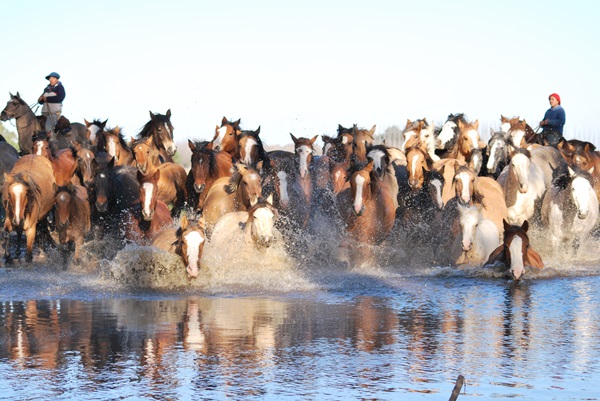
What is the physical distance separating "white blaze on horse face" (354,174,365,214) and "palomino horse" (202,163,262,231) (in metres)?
1.42

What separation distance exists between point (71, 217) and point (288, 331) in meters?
7.31

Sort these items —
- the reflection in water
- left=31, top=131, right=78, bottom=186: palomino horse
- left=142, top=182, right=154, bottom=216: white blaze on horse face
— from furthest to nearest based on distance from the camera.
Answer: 1. left=31, top=131, right=78, bottom=186: palomino horse
2. left=142, top=182, right=154, bottom=216: white blaze on horse face
3. the reflection in water

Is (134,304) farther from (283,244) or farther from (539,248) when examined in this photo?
(539,248)

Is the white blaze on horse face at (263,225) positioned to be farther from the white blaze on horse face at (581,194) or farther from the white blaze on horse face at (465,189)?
the white blaze on horse face at (581,194)

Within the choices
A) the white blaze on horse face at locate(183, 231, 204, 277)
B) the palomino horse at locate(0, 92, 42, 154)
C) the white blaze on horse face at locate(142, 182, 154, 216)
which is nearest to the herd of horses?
the white blaze on horse face at locate(142, 182, 154, 216)

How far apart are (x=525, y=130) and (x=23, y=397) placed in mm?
14918

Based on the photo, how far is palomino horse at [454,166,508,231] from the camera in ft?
49.6

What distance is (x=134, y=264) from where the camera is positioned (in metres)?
12.9

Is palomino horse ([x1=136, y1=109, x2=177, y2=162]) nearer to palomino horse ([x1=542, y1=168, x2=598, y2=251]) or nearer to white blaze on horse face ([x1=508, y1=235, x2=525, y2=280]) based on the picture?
palomino horse ([x1=542, y1=168, x2=598, y2=251])

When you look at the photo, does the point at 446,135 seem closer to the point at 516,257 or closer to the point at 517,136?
the point at 517,136

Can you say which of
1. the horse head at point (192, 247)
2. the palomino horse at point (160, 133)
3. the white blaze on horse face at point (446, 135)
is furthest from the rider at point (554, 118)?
the horse head at point (192, 247)

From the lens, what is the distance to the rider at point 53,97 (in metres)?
22.1

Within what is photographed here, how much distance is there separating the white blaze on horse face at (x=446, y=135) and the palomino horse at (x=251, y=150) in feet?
12.6

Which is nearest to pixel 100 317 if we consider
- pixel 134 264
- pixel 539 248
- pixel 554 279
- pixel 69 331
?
pixel 69 331
